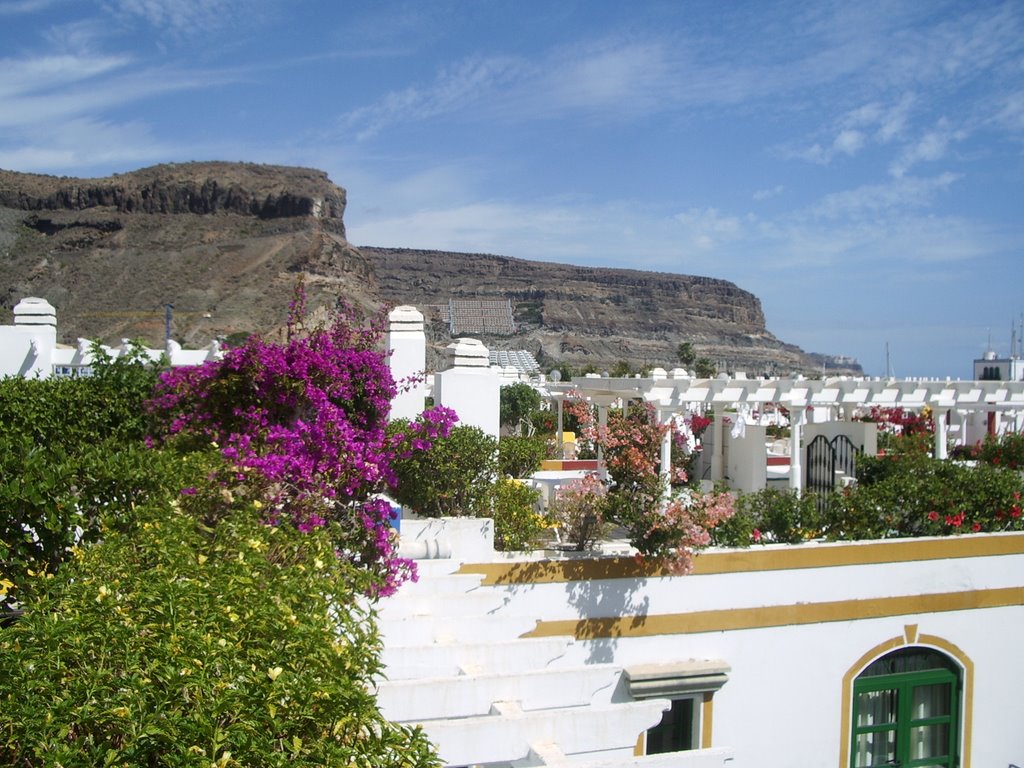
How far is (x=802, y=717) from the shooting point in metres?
7.57

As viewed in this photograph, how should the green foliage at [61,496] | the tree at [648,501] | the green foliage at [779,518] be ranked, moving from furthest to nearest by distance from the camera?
the green foliage at [779,518]
the tree at [648,501]
the green foliage at [61,496]

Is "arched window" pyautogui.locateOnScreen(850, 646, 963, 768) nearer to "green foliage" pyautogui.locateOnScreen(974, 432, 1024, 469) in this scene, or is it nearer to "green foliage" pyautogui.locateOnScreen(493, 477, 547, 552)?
"green foliage" pyautogui.locateOnScreen(493, 477, 547, 552)

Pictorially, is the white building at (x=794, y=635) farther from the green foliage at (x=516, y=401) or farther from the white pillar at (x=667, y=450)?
the green foliage at (x=516, y=401)

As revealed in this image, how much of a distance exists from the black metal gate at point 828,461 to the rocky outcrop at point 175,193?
81.4 metres

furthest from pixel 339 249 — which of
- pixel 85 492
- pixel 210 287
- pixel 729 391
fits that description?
pixel 85 492

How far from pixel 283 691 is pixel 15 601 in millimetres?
2307

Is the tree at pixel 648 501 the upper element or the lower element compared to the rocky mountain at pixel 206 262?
lower

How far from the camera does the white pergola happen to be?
11.9 meters

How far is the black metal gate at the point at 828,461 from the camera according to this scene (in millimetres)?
12398

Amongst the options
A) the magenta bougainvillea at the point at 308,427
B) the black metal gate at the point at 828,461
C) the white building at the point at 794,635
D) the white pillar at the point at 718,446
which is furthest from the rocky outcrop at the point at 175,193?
the white building at the point at 794,635

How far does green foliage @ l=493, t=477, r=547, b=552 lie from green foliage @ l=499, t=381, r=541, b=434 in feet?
65.8

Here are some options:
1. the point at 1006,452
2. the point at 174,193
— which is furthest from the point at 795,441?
the point at 174,193

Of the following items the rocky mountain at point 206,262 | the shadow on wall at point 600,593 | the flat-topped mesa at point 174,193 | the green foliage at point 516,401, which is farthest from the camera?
the flat-topped mesa at point 174,193

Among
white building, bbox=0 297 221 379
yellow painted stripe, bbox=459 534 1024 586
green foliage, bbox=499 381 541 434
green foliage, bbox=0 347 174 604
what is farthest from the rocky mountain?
yellow painted stripe, bbox=459 534 1024 586
